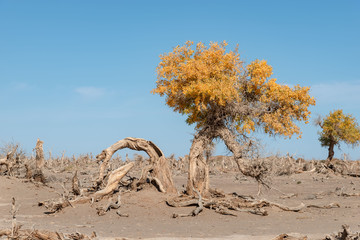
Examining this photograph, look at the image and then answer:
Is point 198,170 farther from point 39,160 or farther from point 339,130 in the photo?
point 339,130

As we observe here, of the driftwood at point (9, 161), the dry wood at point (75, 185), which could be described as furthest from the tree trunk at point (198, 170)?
the driftwood at point (9, 161)

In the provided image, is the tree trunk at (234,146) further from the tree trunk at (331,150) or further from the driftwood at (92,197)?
the tree trunk at (331,150)

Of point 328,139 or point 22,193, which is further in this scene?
point 328,139

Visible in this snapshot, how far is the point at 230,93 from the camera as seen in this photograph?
16984 mm

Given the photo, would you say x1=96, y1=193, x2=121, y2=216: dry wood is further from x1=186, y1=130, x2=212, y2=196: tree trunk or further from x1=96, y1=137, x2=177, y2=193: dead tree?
x1=186, y1=130, x2=212, y2=196: tree trunk

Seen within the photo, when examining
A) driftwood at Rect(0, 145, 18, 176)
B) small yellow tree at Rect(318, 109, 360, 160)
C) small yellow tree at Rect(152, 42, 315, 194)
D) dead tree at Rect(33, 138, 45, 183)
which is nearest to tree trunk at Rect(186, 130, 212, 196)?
small yellow tree at Rect(152, 42, 315, 194)

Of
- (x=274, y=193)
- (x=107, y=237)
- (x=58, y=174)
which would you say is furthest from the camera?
(x=58, y=174)

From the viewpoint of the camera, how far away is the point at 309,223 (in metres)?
15.8

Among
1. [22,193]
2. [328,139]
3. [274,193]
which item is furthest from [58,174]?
[328,139]

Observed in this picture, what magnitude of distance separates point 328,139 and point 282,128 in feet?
118

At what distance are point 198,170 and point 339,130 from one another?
35979mm

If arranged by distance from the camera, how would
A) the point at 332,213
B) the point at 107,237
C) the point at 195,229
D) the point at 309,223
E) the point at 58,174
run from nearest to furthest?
1. the point at 107,237
2. the point at 195,229
3. the point at 309,223
4. the point at 332,213
5. the point at 58,174

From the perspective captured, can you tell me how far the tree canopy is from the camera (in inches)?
682

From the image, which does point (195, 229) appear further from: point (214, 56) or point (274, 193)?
point (274, 193)
